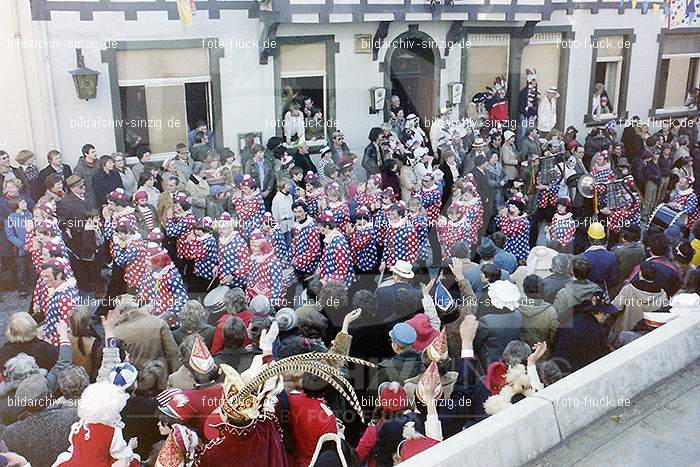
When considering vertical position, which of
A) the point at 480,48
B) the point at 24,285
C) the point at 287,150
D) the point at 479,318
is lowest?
the point at 24,285

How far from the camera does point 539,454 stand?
336 cm

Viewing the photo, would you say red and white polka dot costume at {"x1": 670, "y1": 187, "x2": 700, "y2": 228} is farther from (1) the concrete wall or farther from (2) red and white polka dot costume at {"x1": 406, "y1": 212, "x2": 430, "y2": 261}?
(1) the concrete wall

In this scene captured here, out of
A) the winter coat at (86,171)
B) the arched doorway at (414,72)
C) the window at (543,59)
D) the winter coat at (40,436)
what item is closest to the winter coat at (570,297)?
the winter coat at (40,436)

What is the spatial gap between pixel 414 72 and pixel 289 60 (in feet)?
8.31

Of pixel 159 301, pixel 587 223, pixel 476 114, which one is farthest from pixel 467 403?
pixel 476 114

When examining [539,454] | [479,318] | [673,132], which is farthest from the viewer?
[673,132]

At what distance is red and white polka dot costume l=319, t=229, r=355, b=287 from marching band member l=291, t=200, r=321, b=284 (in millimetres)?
300

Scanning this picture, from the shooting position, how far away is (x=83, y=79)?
29.5 feet

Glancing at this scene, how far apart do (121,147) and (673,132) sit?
9.29m

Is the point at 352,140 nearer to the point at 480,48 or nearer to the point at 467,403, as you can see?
the point at 480,48

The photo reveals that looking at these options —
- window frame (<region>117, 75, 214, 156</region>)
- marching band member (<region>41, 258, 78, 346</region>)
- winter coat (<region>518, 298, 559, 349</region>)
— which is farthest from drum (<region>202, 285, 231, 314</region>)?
window frame (<region>117, 75, 214, 156</region>)

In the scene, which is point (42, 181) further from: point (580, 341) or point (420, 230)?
point (580, 341)

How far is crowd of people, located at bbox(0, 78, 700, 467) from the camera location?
364 centimetres

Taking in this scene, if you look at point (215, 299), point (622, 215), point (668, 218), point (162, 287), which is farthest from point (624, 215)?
point (162, 287)
